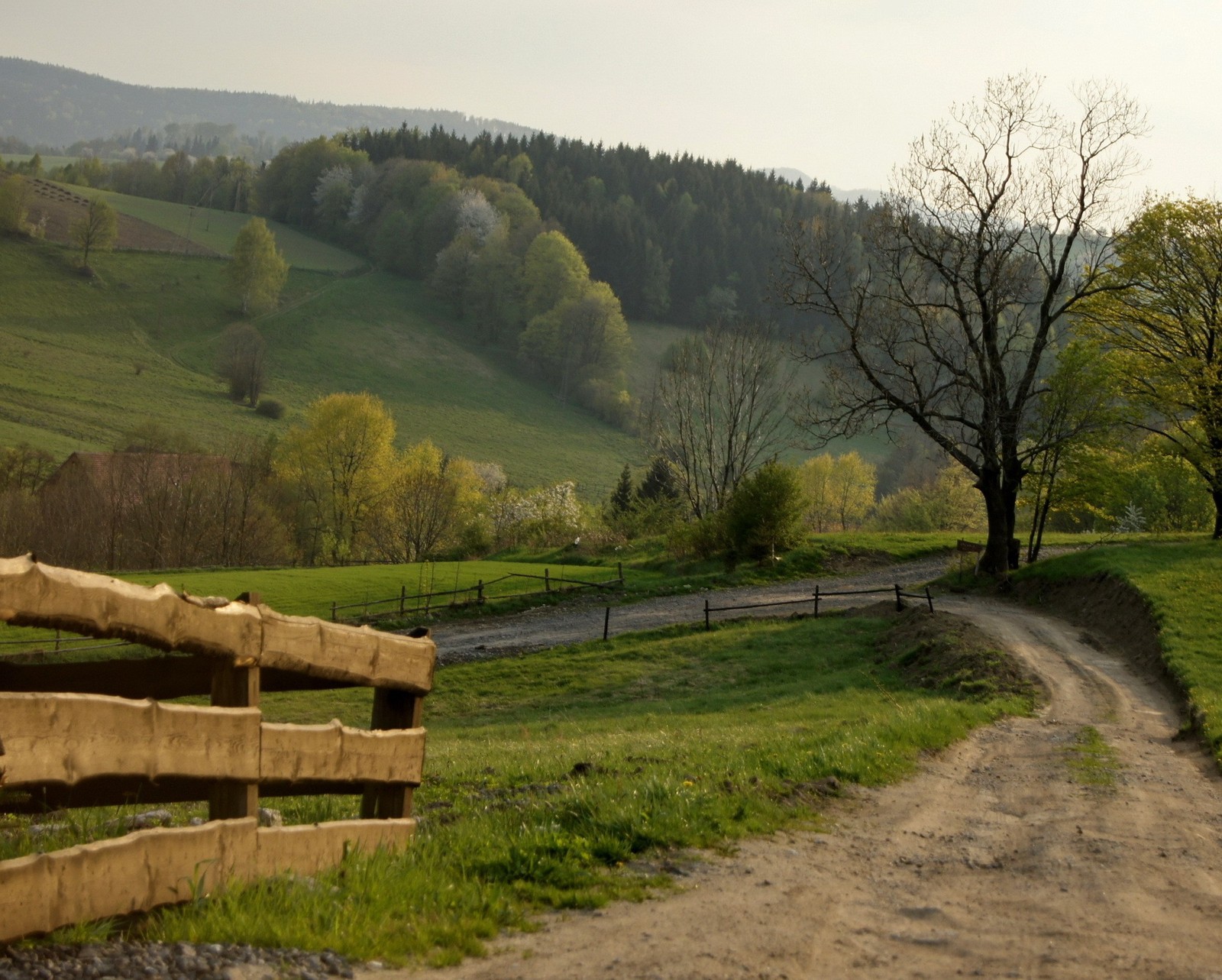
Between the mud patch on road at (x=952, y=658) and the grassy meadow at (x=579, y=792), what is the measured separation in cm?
53

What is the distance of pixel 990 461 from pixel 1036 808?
2824cm

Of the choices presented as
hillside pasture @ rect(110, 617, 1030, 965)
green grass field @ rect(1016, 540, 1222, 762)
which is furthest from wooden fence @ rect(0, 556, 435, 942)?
green grass field @ rect(1016, 540, 1222, 762)

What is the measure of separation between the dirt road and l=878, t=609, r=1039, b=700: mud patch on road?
9.48m

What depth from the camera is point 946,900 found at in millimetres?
7641

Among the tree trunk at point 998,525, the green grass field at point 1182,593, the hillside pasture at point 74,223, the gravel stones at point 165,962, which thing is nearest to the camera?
the gravel stones at point 165,962

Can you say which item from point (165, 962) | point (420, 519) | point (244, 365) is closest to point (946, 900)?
point (165, 962)

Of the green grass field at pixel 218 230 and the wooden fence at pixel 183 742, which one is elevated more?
the green grass field at pixel 218 230

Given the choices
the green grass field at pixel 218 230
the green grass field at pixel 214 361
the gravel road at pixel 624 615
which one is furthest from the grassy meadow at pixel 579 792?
the green grass field at pixel 218 230

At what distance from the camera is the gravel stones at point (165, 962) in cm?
467

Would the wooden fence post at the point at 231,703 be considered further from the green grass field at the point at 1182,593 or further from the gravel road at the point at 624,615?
the gravel road at the point at 624,615

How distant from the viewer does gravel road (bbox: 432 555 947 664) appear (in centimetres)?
3712

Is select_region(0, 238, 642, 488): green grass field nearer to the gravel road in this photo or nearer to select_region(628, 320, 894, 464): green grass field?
select_region(628, 320, 894, 464): green grass field

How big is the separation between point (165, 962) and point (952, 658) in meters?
23.6

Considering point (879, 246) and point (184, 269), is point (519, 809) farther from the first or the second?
point (184, 269)
